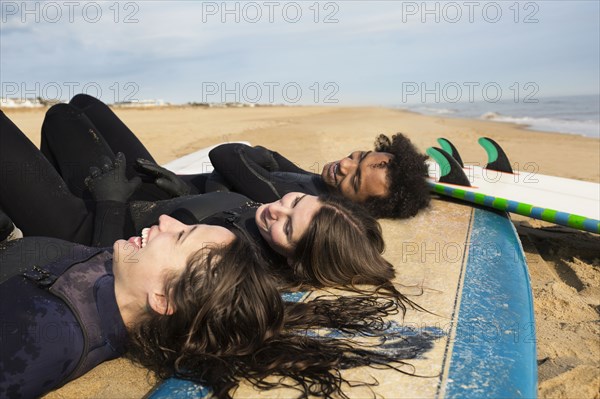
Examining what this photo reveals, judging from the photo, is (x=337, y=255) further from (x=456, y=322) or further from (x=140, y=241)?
(x=140, y=241)

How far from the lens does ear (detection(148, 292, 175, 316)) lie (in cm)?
182

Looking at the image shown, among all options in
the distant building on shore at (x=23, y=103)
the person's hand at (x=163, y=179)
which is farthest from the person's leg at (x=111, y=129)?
the distant building on shore at (x=23, y=103)

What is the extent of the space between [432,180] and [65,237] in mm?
3011

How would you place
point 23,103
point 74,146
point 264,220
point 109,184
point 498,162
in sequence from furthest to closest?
point 23,103, point 498,162, point 74,146, point 109,184, point 264,220

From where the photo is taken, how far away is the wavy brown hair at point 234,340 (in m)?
1.79

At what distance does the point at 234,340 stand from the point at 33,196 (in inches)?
60.1

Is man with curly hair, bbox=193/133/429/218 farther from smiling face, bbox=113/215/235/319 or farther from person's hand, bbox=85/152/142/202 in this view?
smiling face, bbox=113/215/235/319

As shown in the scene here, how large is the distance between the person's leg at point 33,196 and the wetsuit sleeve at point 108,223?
0.08m

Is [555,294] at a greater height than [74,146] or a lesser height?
lesser

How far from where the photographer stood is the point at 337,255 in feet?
8.38

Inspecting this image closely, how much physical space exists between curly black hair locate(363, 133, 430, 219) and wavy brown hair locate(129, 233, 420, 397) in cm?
187

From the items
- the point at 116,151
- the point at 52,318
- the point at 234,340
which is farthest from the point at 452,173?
the point at 52,318

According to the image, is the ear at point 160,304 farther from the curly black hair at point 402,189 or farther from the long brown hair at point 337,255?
the curly black hair at point 402,189

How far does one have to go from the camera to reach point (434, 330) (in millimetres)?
2174
